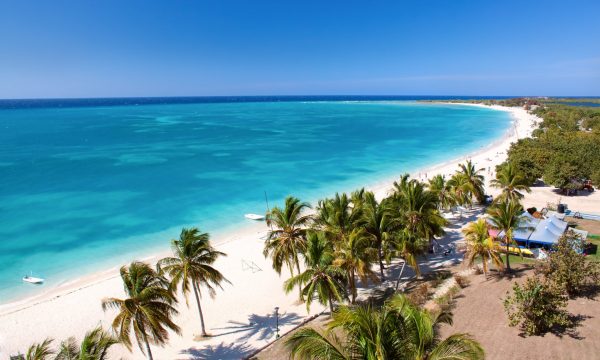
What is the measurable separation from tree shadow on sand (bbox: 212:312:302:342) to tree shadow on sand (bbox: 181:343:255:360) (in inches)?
28.8

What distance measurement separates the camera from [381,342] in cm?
823

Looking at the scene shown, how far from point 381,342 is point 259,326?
13.4 meters

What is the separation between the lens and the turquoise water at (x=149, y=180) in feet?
106

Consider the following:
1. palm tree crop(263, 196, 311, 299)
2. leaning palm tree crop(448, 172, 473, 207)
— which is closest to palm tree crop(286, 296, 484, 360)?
palm tree crop(263, 196, 311, 299)

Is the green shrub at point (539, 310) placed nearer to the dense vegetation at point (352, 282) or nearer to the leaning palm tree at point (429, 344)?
the dense vegetation at point (352, 282)

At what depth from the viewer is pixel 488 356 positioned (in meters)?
14.4

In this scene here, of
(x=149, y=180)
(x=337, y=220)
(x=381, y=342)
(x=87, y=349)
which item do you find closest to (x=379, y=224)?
(x=337, y=220)

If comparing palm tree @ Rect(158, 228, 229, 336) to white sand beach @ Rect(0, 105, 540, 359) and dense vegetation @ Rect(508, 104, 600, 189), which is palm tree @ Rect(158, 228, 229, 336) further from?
dense vegetation @ Rect(508, 104, 600, 189)

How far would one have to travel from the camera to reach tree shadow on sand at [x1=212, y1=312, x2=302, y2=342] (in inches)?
757

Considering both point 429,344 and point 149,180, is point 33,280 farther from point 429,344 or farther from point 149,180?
point 149,180

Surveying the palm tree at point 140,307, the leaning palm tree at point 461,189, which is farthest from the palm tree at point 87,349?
the leaning palm tree at point 461,189

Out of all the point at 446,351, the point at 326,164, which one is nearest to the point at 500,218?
the point at 446,351

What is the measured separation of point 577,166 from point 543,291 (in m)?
33.0

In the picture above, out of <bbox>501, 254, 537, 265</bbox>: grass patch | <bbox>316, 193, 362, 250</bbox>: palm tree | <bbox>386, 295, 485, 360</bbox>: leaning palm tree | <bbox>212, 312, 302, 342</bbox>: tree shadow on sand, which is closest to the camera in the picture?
<bbox>386, 295, 485, 360</bbox>: leaning palm tree
